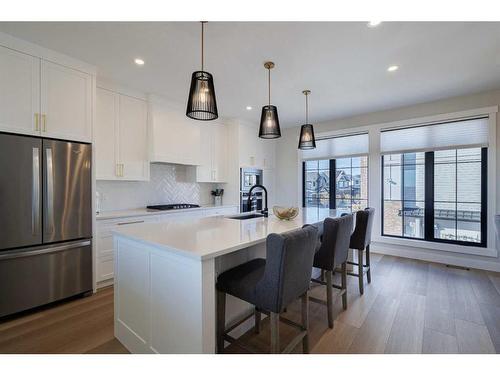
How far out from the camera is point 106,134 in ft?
10.3

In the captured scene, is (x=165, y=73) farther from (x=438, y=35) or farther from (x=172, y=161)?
(x=438, y=35)

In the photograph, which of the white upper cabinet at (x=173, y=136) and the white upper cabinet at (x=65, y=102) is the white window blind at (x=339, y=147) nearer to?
the white upper cabinet at (x=173, y=136)

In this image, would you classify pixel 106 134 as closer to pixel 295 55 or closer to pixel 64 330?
pixel 64 330

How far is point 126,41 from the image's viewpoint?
2.22m

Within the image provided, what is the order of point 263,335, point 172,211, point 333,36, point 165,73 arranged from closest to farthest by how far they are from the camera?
point 263,335
point 333,36
point 165,73
point 172,211

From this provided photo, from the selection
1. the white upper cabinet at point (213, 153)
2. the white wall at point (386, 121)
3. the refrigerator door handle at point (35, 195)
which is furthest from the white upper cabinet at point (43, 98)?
the white wall at point (386, 121)

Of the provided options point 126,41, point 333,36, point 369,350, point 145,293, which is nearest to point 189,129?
point 126,41

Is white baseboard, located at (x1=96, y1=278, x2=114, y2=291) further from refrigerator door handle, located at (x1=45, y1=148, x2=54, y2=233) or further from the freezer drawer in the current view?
refrigerator door handle, located at (x1=45, y1=148, x2=54, y2=233)

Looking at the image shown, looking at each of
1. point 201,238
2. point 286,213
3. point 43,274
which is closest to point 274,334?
point 201,238

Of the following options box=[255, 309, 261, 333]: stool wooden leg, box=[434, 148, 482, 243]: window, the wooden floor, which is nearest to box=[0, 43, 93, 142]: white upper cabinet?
the wooden floor

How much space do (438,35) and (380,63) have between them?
1.77ft

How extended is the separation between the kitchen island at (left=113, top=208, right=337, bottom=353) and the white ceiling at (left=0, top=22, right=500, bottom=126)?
173 cm

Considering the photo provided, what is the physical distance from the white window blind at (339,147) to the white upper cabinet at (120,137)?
3320mm
